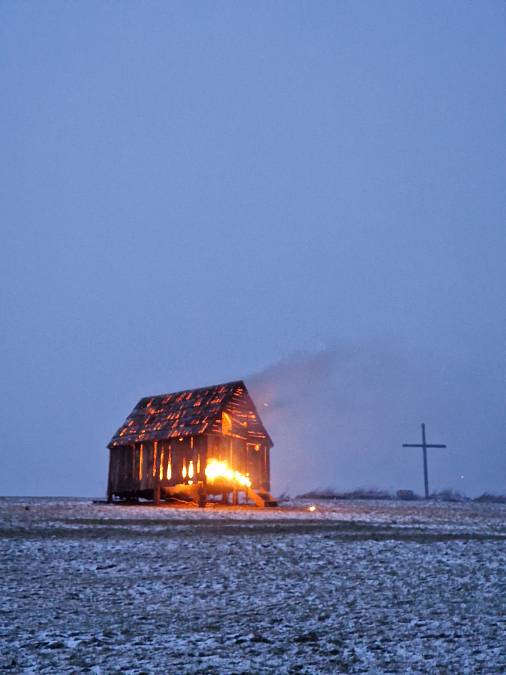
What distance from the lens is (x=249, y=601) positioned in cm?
1405

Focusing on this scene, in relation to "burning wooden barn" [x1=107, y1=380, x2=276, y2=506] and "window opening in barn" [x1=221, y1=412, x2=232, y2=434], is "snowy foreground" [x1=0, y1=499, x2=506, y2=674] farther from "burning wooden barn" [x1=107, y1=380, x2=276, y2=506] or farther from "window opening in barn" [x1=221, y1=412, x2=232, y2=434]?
"window opening in barn" [x1=221, y1=412, x2=232, y2=434]

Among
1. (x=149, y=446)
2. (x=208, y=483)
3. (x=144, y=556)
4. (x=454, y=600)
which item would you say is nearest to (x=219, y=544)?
(x=144, y=556)

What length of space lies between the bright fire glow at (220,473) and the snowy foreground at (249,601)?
16087 millimetres

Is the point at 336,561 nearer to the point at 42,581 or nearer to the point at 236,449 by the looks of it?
the point at 42,581

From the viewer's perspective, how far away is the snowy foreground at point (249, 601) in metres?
10.5

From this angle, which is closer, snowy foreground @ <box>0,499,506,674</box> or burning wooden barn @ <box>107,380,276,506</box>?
snowy foreground @ <box>0,499,506,674</box>

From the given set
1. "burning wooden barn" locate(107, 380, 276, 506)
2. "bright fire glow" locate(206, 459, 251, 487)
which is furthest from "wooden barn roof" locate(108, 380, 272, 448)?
"bright fire glow" locate(206, 459, 251, 487)

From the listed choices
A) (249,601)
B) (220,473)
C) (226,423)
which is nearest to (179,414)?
(226,423)

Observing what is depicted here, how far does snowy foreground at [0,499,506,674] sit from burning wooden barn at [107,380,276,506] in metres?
16.3

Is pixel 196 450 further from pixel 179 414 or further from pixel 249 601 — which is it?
pixel 249 601

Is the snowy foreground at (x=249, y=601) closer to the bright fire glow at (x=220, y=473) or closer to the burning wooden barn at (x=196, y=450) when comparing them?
the bright fire glow at (x=220, y=473)

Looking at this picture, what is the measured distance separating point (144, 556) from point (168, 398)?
28.4 metres

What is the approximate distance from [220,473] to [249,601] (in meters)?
27.2

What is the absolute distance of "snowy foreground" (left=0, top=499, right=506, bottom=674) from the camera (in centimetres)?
1050
